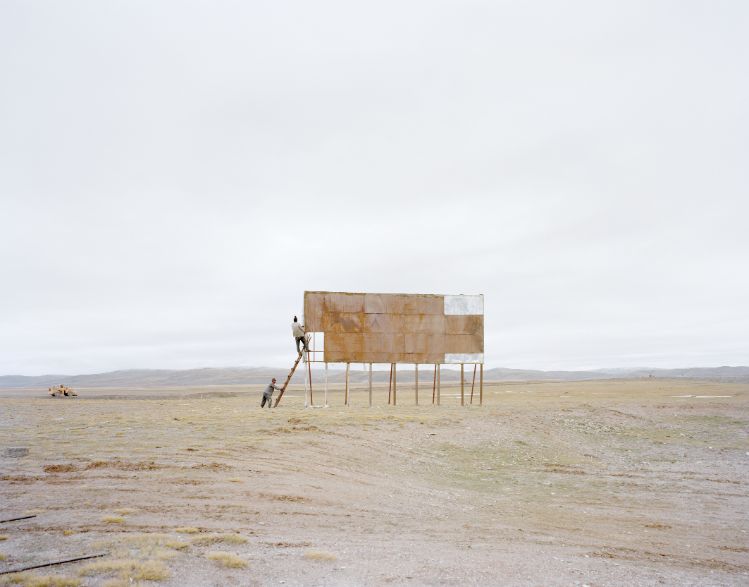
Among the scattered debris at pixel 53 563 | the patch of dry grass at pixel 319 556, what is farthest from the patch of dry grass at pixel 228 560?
the scattered debris at pixel 53 563

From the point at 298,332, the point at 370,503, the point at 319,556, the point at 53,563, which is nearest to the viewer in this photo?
the point at 53,563

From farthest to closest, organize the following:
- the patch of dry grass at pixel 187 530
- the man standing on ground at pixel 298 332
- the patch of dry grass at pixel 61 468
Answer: the man standing on ground at pixel 298 332 < the patch of dry grass at pixel 61 468 < the patch of dry grass at pixel 187 530

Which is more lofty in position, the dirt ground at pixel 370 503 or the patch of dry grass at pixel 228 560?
the patch of dry grass at pixel 228 560

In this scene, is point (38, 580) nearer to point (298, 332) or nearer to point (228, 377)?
point (298, 332)

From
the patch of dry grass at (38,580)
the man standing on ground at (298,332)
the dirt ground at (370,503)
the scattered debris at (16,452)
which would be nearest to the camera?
the patch of dry grass at (38,580)

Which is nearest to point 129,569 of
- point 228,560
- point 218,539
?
point 228,560

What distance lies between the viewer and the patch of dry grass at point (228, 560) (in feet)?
26.9

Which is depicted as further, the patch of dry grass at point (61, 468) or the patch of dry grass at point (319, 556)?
the patch of dry grass at point (61, 468)

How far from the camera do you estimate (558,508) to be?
45.1 ft

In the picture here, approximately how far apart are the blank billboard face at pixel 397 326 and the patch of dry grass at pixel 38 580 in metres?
25.3

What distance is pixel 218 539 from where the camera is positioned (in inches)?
370

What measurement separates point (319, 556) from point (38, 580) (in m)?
3.64

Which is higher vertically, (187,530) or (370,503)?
(187,530)

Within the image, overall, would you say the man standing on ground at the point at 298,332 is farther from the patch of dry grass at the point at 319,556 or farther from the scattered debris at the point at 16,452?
the patch of dry grass at the point at 319,556
